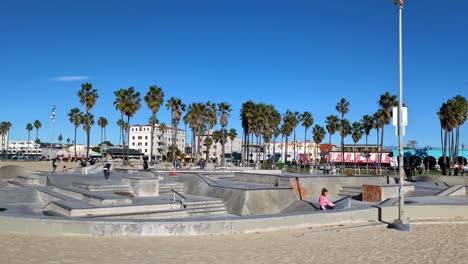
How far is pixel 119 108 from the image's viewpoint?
54281mm

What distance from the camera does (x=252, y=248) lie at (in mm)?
8055

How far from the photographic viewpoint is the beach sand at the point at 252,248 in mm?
6992

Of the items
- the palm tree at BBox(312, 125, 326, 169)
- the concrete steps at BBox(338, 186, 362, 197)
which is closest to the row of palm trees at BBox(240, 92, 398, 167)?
the palm tree at BBox(312, 125, 326, 169)

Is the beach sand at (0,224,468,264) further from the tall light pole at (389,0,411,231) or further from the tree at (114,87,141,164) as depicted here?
the tree at (114,87,141,164)

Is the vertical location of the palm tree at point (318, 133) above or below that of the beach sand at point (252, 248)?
above

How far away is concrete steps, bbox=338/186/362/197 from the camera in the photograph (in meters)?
20.2

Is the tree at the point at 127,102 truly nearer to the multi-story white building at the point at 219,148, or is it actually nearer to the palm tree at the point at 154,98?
the palm tree at the point at 154,98

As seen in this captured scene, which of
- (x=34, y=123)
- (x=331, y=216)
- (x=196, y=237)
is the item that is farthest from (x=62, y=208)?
(x=34, y=123)

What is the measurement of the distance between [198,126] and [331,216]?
207ft

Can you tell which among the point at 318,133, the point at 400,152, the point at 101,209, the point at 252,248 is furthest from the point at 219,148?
the point at 252,248

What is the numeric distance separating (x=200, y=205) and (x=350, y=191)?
30.8 ft

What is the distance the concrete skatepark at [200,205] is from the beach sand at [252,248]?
0.38m

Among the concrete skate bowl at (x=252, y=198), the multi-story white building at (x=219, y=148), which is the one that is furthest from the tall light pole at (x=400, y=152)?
the multi-story white building at (x=219, y=148)

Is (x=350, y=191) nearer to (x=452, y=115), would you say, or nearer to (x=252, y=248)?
(x=252, y=248)
